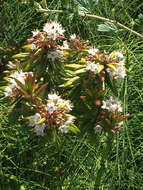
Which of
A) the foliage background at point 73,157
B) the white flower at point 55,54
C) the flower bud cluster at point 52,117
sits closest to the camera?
the flower bud cluster at point 52,117

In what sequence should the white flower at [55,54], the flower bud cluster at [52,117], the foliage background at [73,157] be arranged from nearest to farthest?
the flower bud cluster at [52,117] → the white flower at [55,54] → the foliage background at [73,157]

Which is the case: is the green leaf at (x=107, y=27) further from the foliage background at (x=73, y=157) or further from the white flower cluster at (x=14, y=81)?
the white flower cluster at (x=14, y=81)

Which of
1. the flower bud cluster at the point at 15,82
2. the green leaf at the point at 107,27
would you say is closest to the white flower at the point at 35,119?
the flower bud cluster at the point at 15,82

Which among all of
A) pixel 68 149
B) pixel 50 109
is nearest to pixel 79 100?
pixel 50 109

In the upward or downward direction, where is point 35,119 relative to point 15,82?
downward

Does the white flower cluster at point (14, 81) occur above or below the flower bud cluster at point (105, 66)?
below

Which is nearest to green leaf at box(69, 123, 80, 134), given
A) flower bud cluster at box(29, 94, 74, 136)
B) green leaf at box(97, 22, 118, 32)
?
Result: flower bud cluster at box(29, 94, 74, 136)

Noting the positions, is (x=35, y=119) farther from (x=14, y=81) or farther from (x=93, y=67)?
(x=93, y=67)

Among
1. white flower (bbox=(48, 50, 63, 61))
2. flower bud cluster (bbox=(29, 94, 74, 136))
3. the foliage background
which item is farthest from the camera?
the foliage background

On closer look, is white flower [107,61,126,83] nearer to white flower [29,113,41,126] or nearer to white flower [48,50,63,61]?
white flower [48,50,63,61]

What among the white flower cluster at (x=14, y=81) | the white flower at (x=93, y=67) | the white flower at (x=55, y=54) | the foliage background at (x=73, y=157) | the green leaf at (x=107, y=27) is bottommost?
the foliage background at (x=73, y=157)

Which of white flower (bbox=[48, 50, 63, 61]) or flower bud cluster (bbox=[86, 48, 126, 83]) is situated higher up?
white flower (bbox=[48, 50, 63, 61])

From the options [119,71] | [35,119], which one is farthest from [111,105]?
[35,119]
